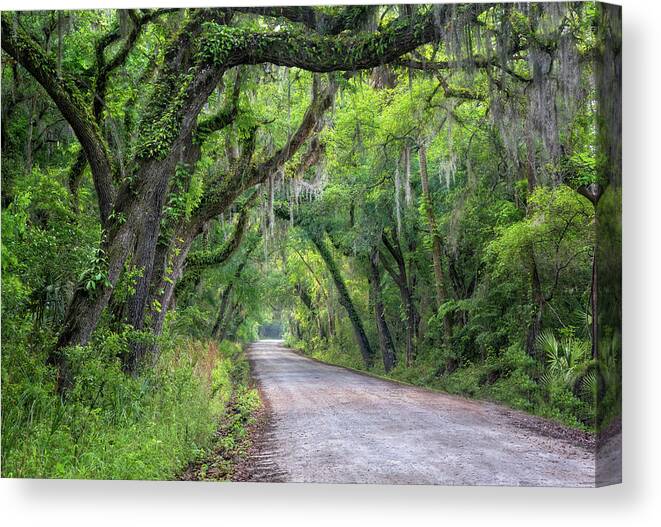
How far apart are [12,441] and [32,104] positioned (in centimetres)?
305

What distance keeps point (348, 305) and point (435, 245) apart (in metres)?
2.72

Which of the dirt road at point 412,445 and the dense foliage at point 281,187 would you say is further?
the dense foliage at point 281,187

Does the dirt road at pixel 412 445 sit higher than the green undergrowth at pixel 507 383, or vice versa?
the green undergrowth at pixel 507 383

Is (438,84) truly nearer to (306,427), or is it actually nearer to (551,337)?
(551,337)

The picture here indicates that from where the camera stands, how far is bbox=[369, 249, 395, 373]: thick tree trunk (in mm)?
9492

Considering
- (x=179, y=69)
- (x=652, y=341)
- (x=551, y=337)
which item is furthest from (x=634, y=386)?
(x=179, y=69)

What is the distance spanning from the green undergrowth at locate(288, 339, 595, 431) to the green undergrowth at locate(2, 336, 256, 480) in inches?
103

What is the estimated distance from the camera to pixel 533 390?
5.72 metres

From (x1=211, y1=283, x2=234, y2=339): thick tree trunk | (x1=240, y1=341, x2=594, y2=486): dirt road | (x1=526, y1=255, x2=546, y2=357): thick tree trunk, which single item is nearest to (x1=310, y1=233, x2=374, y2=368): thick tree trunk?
(x1=211, y1=283, x2=234, y2=339): thick tree trunk

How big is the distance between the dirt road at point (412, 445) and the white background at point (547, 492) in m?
0.09

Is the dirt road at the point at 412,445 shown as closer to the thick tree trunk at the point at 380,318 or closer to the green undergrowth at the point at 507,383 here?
the green undergrowth at the point at 507,383

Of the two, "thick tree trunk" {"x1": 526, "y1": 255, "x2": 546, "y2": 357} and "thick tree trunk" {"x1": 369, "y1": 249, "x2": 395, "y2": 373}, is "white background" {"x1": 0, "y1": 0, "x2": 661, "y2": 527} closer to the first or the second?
"thick tree trunk" {"x1": 526, "y1": 255, "x2": 546, "y2": 357}

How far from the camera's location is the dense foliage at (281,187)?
4809mm

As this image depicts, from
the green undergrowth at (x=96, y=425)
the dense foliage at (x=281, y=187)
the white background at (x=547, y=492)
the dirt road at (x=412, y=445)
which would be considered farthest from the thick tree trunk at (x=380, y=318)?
the white background at (x=547, y=492)
